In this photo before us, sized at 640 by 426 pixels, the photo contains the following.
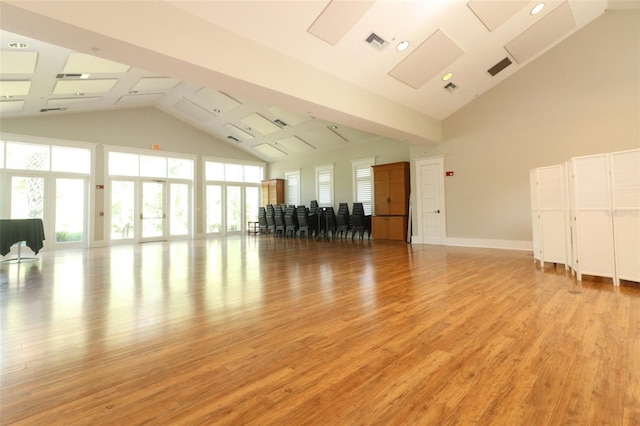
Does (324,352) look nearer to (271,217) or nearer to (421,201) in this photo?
(421,201)

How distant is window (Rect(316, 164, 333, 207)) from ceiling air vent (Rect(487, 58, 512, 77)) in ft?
18.6

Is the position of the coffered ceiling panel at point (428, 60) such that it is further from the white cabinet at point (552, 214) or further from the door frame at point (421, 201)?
the white cabinet at point (552, 214)

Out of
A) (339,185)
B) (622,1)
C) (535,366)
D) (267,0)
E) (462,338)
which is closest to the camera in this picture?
(535,366)

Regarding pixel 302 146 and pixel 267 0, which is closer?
pixel 267 0

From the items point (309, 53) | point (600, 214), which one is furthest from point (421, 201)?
point (309, 53)

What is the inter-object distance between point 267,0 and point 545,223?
5106 millimetres

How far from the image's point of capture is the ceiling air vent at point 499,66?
643 centimetres

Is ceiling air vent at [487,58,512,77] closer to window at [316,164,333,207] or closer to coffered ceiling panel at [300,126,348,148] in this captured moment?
coffered ceiling panel at [300,126,348,148]

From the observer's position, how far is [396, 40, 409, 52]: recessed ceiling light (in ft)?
16.9

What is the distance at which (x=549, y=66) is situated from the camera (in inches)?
255

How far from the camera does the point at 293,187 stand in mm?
12594

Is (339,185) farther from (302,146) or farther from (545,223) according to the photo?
(545,223)

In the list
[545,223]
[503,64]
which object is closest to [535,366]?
[545,223]

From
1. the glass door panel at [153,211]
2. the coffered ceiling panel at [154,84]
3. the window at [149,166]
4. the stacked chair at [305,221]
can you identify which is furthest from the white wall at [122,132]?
the stacked chair at [305,221]
